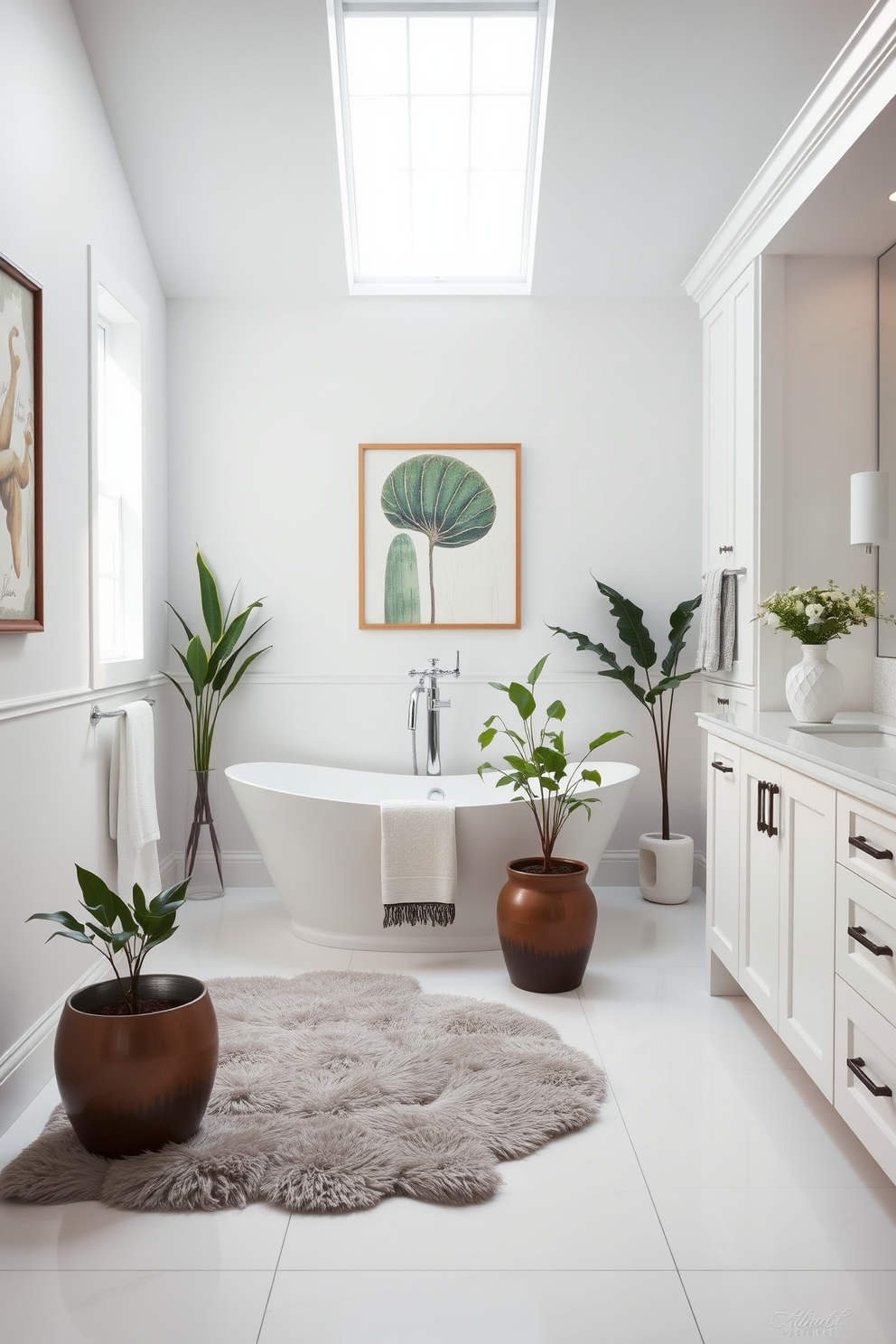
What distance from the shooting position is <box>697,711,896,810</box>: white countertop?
186cm

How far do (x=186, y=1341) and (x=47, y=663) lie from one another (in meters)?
1.71

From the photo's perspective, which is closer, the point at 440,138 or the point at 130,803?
the point at 130,803

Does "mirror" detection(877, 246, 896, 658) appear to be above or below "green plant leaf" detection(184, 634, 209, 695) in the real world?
above

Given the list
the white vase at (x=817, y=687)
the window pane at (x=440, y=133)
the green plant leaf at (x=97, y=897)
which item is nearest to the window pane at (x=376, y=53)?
the window pane at (x=440, y=133)

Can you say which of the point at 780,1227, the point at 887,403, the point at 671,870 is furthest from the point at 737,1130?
the point at 887,403

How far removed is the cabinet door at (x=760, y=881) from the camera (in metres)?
2.41

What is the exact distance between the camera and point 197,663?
4031 mm

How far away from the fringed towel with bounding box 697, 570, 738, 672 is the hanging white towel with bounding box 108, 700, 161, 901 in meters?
2.12

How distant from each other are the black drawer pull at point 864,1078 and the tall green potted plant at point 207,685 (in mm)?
2856

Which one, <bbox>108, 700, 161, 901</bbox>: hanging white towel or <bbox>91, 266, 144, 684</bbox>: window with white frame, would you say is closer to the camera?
<bbox>108, 700, 161, 901</bbox>: hanging white towel

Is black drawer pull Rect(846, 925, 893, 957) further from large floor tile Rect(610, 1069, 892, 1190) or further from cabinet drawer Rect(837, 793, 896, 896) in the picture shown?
large floor tile Rect(610, 1069, 892, 1190)

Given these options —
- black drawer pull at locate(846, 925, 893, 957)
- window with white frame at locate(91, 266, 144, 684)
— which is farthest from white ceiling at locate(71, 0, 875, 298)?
black drawer pull at locate(846, 925, 893, 957)

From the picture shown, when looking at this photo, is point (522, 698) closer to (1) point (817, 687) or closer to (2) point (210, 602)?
(1) point (817, 687)

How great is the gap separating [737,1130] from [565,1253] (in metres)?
0.61
